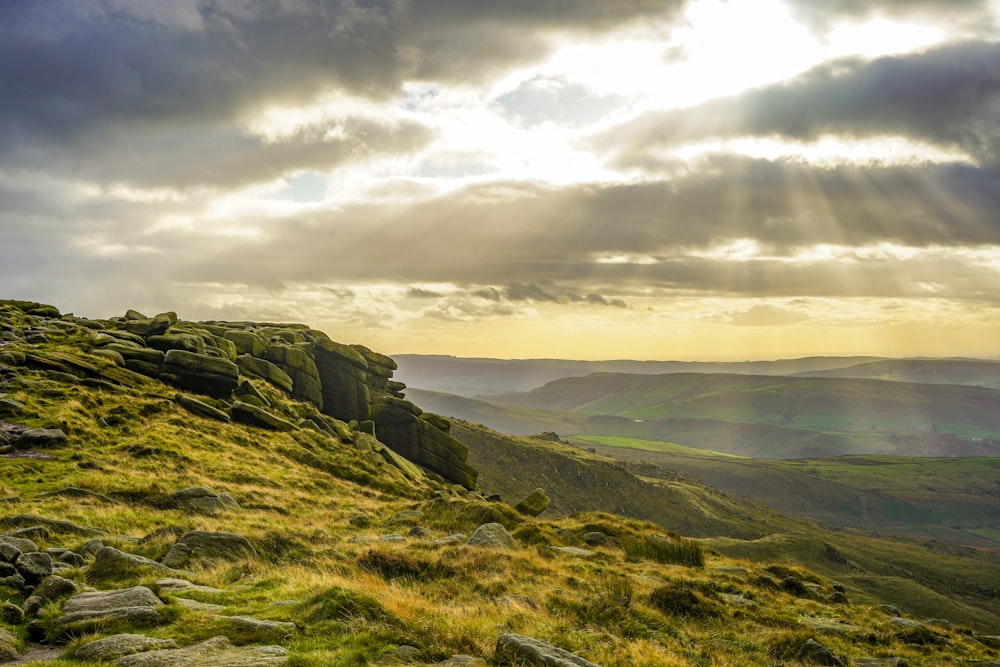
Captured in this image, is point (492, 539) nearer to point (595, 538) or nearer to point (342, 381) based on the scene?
point (595, 538)

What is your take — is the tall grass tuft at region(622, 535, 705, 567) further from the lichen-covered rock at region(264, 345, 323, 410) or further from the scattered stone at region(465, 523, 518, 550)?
the lichen-covered rock at region(264, 345, 323, 410)

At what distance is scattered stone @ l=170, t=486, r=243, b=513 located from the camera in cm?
2677

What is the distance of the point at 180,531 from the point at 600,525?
2533 centimetres

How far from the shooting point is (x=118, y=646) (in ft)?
32.9

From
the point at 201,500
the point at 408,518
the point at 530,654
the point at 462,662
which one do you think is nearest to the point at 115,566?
the point at 462,662

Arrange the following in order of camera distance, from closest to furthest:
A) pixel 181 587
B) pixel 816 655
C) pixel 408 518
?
pixel 181 587 → pixel 816 655 → pixel 408 518

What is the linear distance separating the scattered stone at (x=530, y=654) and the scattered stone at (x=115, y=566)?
9815 mm

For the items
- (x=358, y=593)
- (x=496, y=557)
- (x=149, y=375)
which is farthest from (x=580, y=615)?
(x=149, y=375)

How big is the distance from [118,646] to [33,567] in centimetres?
630

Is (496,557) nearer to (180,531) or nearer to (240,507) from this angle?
(180,531)

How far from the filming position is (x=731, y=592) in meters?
26.1

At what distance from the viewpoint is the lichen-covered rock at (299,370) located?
69.8m

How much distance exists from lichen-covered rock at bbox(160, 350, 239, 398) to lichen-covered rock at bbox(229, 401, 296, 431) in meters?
3.29

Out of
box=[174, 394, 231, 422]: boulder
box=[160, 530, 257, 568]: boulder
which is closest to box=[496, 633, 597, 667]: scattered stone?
box=[160, 530, 257, 568]: boulder
